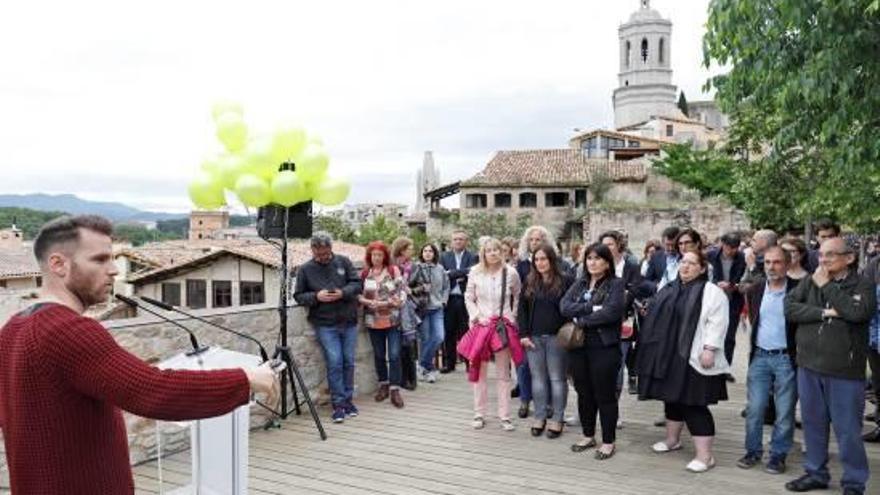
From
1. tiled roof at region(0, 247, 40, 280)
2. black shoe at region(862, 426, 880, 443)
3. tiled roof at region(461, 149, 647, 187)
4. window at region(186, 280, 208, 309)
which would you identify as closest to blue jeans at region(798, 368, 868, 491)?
black shoe at region(862, 426, 880, 443)

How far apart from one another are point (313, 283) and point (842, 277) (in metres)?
4.17

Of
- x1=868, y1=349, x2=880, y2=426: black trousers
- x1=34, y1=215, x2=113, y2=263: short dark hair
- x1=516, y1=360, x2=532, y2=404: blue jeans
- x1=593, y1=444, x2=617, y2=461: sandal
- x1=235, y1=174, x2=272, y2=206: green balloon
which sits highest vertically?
x1=235, y1=174, x2=272, y2=206: green balloon

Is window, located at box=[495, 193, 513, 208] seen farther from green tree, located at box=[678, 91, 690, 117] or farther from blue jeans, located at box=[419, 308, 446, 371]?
green tree, located at box=[678, 91, 690, 117]

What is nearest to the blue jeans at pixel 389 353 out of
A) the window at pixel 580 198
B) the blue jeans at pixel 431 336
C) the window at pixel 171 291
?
the blue jeans at pixel 431 336

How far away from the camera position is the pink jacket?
20.2 feet

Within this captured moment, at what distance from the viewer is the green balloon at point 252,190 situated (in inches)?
226

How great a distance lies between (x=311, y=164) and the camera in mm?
5961

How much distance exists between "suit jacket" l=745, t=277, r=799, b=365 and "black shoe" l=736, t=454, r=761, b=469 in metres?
0.69

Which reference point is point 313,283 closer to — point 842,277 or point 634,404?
point 634,404

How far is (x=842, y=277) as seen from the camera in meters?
4.55

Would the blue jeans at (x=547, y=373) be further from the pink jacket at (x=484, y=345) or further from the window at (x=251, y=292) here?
the window at (x=251, y=292)

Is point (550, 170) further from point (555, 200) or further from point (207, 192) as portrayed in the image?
point (207, 192)

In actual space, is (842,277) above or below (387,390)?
above

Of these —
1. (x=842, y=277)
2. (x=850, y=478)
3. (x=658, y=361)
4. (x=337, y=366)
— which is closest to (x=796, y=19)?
(x=842, y=277)
